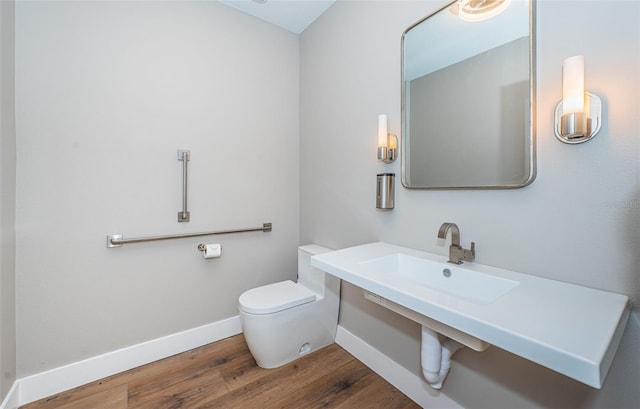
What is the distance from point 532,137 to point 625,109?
24 cm

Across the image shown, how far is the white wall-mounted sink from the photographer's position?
1.85 feet

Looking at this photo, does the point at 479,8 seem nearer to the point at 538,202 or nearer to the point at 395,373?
the point at 538,202

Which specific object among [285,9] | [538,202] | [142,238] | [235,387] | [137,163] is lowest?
[235,387]

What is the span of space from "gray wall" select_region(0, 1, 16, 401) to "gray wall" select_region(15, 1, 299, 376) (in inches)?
1.6

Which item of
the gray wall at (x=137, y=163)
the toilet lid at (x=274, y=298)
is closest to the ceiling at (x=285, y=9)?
the gray wall at (x=137, y=163)

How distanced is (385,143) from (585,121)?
81cm

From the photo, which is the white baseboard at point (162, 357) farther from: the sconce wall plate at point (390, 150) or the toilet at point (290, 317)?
the sconce wall plate at point (390, 150)

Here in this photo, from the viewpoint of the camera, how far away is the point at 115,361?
5.36 ft

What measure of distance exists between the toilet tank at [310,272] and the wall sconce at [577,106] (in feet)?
4.88

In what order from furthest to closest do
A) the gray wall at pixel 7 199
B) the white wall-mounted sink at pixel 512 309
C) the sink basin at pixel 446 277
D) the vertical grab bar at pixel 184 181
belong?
the vertical grab bar at pixel 184 181 < the gray wall at pixel 7 199 < the sink basin at pixel 446 277 < the white wall-mounted sink at pixel 512 309

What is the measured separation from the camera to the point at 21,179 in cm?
138

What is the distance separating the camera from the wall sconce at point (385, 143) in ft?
4.82

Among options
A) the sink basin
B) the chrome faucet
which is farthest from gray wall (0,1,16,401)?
the chrome faucet

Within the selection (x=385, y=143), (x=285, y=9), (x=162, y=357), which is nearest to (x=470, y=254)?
(x=385, y=143)
